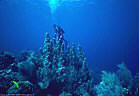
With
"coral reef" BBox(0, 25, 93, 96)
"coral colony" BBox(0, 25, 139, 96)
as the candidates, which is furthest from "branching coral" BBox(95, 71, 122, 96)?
"coral reef" BBox(0, 25, 93, 96)

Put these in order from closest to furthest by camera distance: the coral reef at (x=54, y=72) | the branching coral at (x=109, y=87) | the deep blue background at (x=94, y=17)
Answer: the branching coral at (x=109, y=87)
the coral reef at (x=54, y=72)
the deep blue background at (x=94, y=17)

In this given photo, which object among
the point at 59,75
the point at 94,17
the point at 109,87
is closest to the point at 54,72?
the point at 59,75

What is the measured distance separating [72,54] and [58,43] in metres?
1.34

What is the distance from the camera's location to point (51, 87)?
7.63 metres

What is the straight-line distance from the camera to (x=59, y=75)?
7828 mm

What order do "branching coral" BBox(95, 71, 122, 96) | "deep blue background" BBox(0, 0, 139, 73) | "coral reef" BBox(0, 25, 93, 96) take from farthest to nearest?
"deep blue background" BBox(0, 0, 139, 73), "coral reef" BBox(0, 25, 93, 96), "branching coral" BBox(95, 71, 122, 96)

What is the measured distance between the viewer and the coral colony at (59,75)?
7.15m

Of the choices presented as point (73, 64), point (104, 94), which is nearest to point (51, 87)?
point (73, 64)

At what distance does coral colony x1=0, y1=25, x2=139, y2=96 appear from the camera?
7148 millimetres

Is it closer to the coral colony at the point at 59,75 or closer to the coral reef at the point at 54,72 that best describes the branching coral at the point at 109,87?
the coral colony at the point at 59,75

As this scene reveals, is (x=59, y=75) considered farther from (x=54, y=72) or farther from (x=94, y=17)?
(x=94, y=17)

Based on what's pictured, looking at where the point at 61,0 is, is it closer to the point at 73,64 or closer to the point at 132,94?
the point at 73,64

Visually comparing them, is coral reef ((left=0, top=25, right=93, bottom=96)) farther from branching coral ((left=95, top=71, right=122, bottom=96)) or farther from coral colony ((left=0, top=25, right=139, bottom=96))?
branching coral ((left=95, top=71, right=122, bottom=96))

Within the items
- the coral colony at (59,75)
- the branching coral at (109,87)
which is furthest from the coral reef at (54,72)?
the branching coral at (109,87)
